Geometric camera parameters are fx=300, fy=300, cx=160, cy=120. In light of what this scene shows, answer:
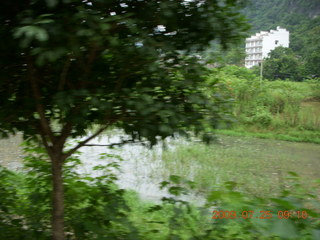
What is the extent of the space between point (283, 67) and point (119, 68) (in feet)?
87.5

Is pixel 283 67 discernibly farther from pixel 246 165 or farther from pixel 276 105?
pixel 246 165

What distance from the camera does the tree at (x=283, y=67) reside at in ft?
83.9

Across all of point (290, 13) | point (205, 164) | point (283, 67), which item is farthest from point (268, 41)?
point (205, 164)

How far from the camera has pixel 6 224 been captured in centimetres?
209

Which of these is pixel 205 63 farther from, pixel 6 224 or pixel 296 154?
pixel 296 154

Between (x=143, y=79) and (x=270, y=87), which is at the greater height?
(x=270, y=87)

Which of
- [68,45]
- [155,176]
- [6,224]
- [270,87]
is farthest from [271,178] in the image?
[270,87]

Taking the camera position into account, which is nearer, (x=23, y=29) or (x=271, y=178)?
(x=23, y=29)

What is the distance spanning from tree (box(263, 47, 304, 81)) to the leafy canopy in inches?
1007

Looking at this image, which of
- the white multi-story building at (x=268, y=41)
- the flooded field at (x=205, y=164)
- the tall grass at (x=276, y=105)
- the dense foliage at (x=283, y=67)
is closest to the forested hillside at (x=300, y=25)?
the dense foliage at (x=283, y=67)

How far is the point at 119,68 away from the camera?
1766 millimetres

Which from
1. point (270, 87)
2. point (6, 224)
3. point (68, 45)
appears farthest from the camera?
point (270, 87)

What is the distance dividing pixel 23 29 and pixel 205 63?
3.92 feet

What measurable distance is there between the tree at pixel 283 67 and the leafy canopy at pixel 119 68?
2558 cm
